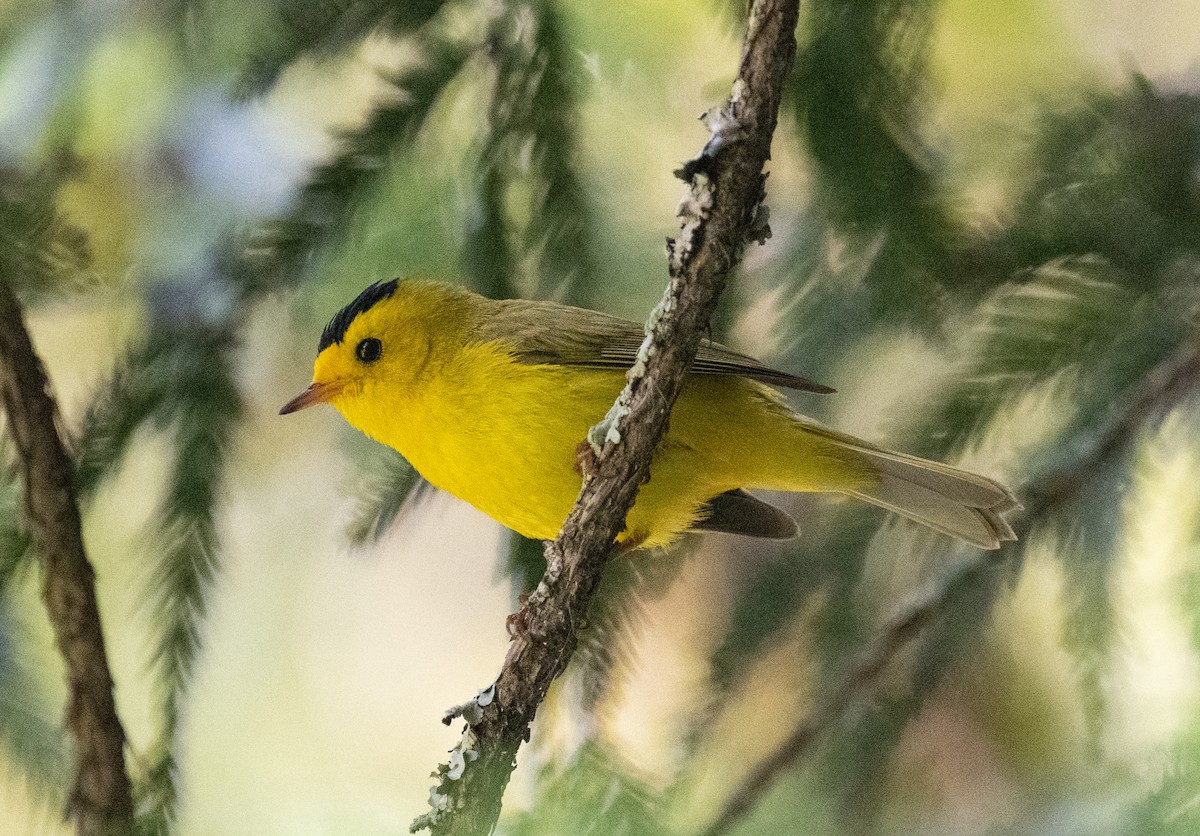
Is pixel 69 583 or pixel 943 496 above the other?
pixel 943 496

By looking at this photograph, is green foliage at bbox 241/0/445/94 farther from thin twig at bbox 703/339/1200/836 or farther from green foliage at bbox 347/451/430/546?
thin twig at bbox 703/339/1200/836

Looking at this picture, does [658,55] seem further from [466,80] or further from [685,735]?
[685,735]

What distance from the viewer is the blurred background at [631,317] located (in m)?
0.80

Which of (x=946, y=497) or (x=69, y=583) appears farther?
(x=69, y=583)

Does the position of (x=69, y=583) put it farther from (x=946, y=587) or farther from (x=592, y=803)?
(x=946, y=587)

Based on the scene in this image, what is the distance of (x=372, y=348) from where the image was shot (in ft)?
2.86

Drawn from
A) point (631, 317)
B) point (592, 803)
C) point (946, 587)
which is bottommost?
point (592, 803)

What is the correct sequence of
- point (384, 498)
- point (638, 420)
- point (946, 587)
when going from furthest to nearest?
point (384, 498), point (946, 587), point (638, 420)

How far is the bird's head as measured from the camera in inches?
33.9

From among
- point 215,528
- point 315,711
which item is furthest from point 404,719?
point 215,528

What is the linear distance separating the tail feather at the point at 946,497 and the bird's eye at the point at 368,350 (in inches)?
16.2

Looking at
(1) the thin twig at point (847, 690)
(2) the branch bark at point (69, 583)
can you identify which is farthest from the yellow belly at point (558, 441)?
(2) the branch bark at point (69, 583)

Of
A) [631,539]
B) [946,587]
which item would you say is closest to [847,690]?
[946,587]

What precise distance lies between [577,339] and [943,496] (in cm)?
31
